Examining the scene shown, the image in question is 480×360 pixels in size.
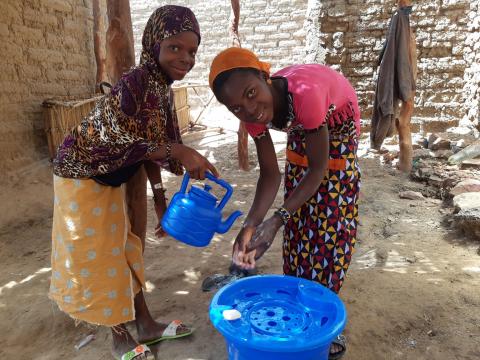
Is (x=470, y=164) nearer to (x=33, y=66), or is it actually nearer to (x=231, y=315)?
(x=231, y=315)

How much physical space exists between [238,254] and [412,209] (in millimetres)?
2955

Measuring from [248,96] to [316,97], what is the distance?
253 mm

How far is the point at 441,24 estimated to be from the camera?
221 inches

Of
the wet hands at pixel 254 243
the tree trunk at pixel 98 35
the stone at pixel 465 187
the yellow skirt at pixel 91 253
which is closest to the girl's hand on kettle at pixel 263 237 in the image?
the wet hands at pixel 254 243

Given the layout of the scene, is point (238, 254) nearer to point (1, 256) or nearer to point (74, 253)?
point (74, 253)

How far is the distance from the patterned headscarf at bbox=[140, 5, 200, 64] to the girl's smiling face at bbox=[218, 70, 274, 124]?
380mm

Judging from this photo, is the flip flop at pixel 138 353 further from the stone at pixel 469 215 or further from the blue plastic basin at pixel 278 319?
the stone at pixel 469 215

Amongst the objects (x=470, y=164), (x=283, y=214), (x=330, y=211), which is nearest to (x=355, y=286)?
(x=330, y=211)

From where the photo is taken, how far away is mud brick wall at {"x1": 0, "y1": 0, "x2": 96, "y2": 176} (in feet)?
13.3

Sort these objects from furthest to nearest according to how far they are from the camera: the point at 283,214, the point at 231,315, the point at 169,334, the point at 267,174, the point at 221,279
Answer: the point at 221,279, the point at 169,334, the point at 267,174, the point at 283,214, the point at 231,315

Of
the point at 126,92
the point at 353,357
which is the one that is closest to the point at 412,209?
the point at 353,357

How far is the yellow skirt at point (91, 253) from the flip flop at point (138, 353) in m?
0.17

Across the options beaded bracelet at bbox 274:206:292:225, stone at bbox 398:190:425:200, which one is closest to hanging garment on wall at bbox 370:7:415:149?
stone at bbox 398:190:425:200

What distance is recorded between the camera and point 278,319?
1.22 m
